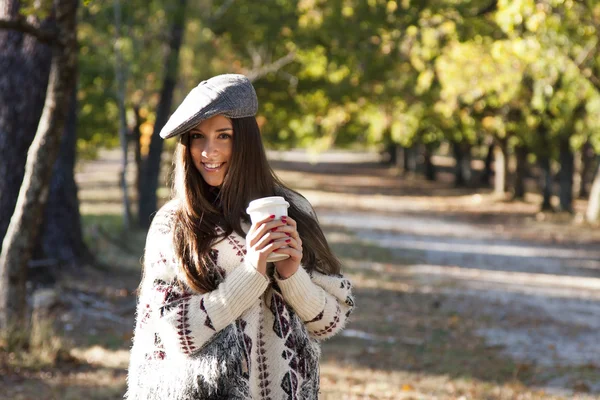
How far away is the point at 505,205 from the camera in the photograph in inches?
1367

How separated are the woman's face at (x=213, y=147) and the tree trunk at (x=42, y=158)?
4.54 meters

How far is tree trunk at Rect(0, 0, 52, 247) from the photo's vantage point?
8.96m

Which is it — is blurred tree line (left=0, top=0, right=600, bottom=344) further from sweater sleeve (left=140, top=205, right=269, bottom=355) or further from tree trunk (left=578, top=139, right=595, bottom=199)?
tree trunk (left=578, top=139, right=595, bottom=199)

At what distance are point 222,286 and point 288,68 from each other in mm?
19284

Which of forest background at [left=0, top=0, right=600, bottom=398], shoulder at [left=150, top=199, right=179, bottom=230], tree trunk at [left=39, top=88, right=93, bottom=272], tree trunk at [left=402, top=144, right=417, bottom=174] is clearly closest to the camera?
shoulder at [left=150, top=199, right=179, bottom=230]

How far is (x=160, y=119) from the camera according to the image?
59.3 ft

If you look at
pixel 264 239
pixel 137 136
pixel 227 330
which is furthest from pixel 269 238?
pixel 137 136

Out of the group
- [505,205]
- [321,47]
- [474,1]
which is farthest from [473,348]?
[505,205]

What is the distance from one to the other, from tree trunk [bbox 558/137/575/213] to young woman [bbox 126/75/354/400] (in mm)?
28200

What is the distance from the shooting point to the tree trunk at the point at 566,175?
30125mm

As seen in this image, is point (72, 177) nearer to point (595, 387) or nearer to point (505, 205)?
point (595, 387)

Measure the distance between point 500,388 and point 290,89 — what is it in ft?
51.4

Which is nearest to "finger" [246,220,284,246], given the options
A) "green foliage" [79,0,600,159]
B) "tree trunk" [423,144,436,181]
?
"green foliage" [79,0,600,159]

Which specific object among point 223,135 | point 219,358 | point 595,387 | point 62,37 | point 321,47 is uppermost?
point 321,47
